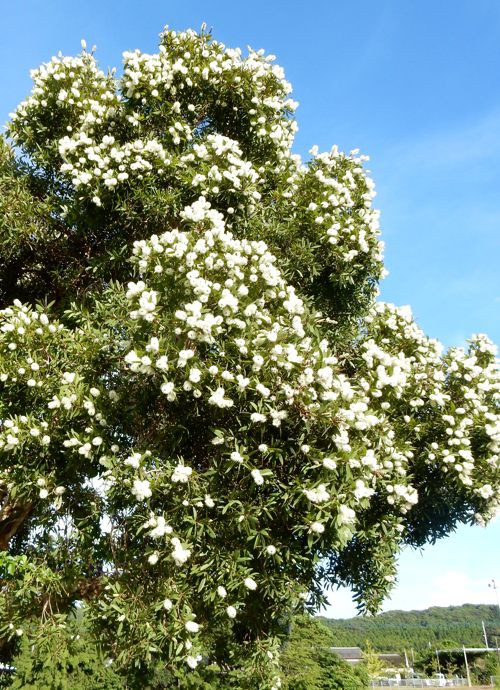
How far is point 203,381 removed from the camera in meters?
6.80

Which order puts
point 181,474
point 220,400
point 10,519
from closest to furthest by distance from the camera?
point 220,400 < point 181,474 < point 10,519

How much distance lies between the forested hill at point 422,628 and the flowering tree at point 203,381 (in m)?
109

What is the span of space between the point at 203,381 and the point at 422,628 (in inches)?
6177

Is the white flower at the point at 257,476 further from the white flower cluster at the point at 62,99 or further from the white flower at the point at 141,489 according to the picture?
the white flower cluster at the point at 62,99

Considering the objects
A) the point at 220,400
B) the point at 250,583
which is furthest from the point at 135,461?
the point at 250,583

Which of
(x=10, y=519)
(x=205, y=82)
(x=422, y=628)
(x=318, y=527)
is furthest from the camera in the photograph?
(x=422, y=628)

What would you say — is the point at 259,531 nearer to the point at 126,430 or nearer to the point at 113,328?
the point at 126,430

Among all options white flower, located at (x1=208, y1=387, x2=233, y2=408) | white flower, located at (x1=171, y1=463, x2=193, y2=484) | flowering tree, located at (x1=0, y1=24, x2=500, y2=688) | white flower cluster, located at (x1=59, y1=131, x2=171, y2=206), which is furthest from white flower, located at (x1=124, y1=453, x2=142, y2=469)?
white flower cluster, located at (x1=59, y1=131, x2=171, y2=206)

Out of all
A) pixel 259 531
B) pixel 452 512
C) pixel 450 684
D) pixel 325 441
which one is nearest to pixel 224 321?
pixel 325 441

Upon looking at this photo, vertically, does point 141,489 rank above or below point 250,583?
above

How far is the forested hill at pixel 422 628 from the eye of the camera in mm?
114225

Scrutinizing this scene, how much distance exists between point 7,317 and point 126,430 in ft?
7.69

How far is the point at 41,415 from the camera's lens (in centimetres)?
777

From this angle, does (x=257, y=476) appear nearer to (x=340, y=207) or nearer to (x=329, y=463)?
(x=329, y=463)
